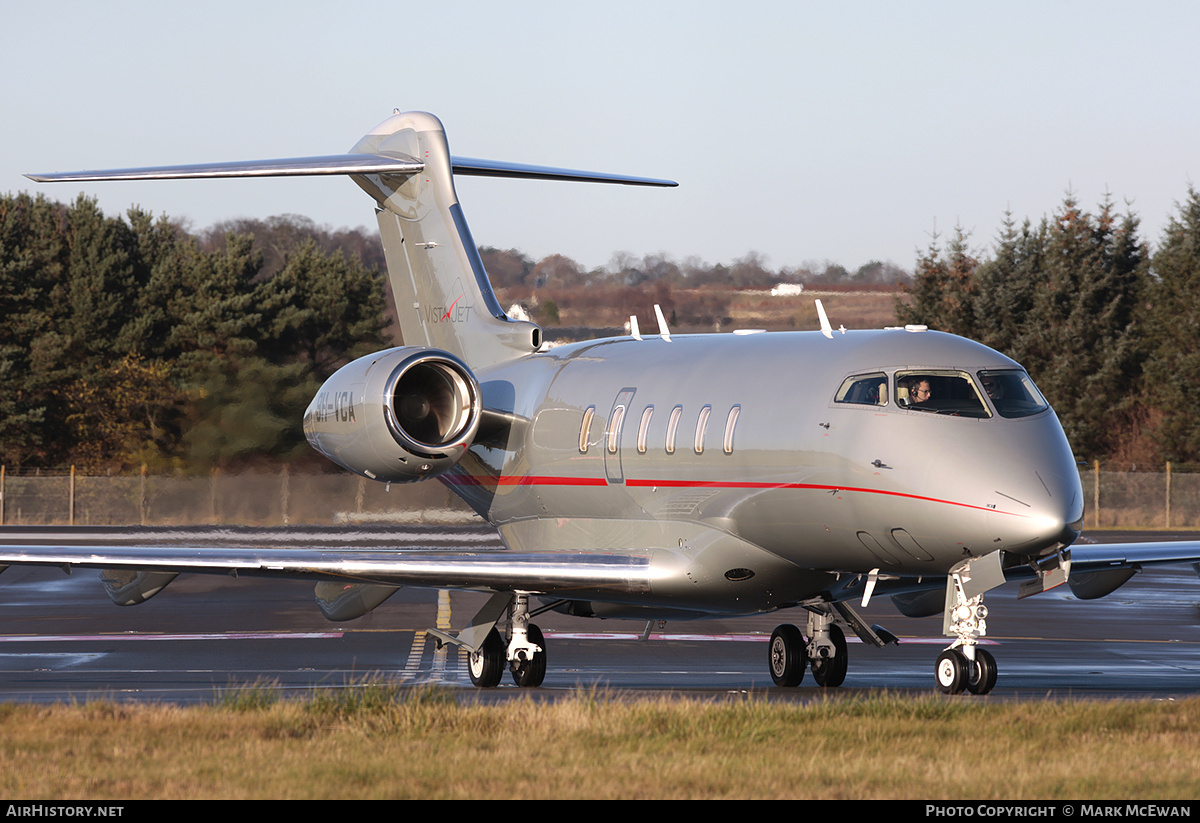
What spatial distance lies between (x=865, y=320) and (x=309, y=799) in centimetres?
3877

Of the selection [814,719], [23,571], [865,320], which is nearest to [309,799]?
[814,719]

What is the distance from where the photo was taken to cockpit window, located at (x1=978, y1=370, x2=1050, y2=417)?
43.3 feet

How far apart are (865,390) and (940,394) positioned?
71 cm

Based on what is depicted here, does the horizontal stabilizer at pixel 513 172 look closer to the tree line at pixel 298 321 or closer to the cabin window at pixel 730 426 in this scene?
the cabin window at pixel 730 426

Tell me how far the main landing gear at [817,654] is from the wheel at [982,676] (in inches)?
124

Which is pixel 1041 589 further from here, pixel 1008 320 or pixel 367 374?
pixel 1008 320

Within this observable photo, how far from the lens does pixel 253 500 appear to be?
144ft

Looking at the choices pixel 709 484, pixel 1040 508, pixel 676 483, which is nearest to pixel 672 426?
pixel 676 483

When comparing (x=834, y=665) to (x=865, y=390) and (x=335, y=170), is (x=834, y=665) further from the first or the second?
(x=335, y=170)

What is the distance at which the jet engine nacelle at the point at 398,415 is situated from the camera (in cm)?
1689

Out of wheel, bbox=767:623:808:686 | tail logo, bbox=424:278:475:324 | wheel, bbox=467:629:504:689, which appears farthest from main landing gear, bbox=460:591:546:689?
tail logo, bbox=424:278:475:324

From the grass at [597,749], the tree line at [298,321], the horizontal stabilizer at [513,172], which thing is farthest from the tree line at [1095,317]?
the grass at [597,749]

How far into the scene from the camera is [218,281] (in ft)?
192

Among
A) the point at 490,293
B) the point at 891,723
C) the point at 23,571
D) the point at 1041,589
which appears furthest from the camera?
the point at 23,571
